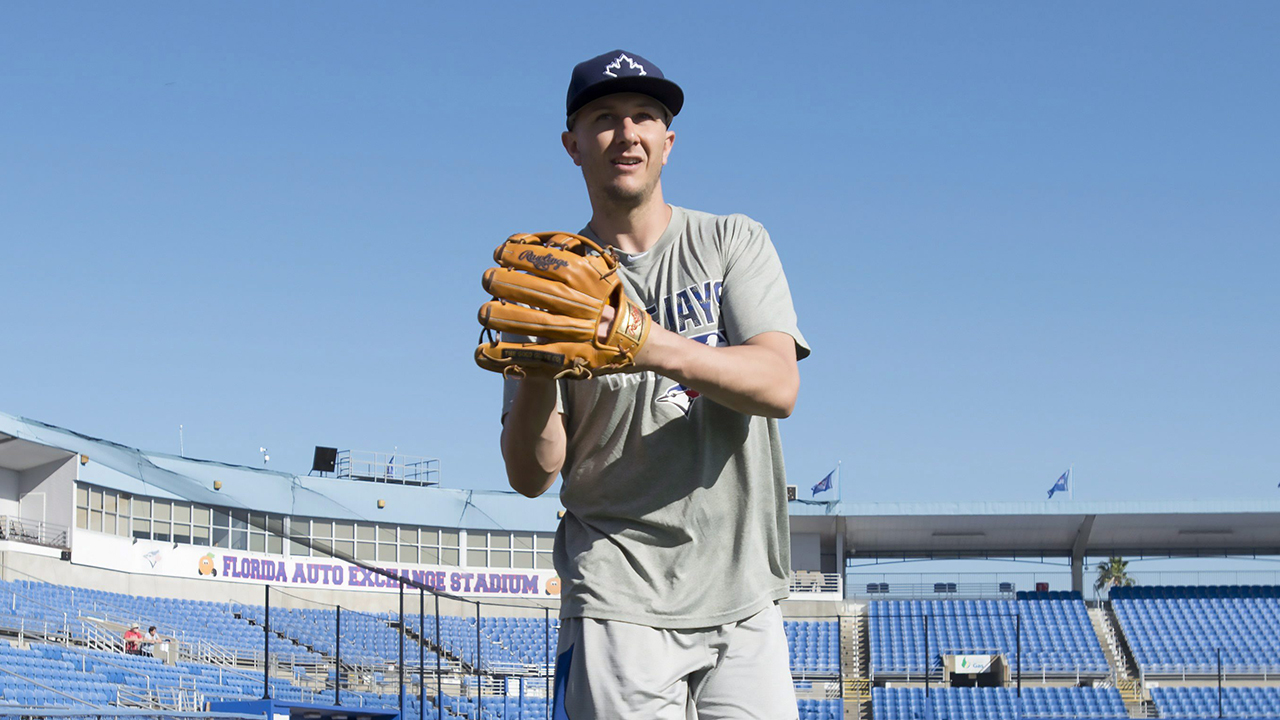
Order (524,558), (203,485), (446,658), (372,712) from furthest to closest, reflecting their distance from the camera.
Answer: (524,558), (203,485), (446,658), (372,712)

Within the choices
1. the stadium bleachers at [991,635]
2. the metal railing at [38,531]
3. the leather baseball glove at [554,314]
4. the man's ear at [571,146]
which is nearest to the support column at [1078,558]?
the stadium bleachers at [991,635]

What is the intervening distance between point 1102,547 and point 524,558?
66.2 feet

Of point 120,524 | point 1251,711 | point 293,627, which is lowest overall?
point 1251,711

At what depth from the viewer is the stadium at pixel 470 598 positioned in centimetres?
2530

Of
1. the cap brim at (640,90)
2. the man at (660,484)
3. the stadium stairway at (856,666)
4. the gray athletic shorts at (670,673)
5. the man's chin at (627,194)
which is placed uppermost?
the cap brim at (640,90)

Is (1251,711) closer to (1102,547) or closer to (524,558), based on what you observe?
(1102,547)

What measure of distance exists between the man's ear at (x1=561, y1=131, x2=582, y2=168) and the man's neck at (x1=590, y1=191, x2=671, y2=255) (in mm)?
94

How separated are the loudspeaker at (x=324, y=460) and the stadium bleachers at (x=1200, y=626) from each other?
25158 millimetres

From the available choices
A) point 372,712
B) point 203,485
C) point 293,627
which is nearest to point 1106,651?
→ point 293,627

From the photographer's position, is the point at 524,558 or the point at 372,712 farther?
the point at 524,558

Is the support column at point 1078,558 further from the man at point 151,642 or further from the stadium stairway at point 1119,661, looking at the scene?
the man at point 151,642

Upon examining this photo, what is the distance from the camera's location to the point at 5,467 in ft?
107

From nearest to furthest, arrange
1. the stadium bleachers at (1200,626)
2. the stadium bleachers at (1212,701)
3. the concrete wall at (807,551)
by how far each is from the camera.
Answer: the stadium bleachers at (1212,701) → the stadium bleachers at (1200,626) → the concrete wall at (807,551)

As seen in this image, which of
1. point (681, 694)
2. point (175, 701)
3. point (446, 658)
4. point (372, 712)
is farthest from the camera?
point (446, 658)
